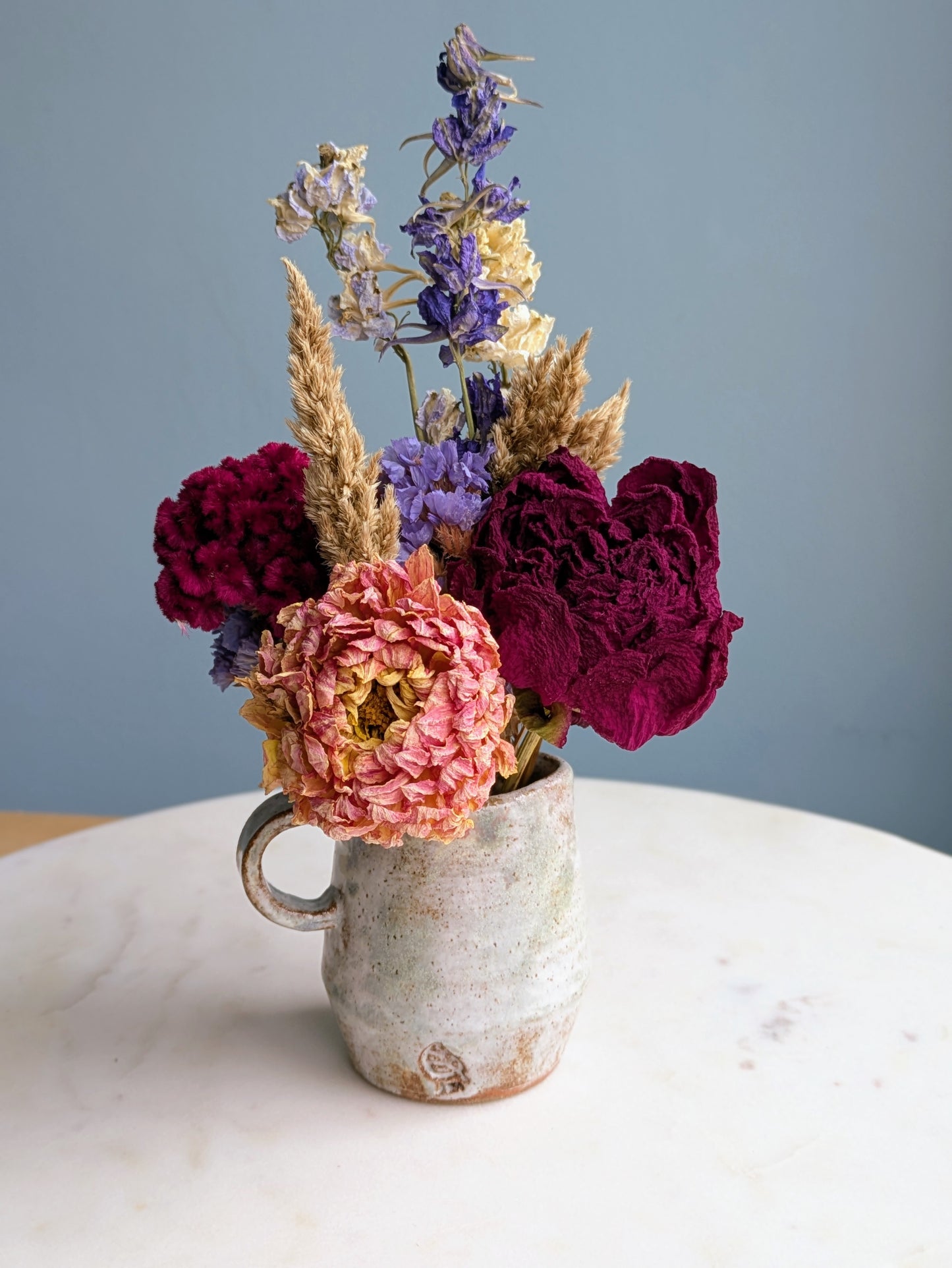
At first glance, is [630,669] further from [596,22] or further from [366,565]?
[596,22]

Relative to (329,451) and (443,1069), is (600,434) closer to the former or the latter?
→ (329,451)

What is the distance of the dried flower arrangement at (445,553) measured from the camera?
564 millimetres

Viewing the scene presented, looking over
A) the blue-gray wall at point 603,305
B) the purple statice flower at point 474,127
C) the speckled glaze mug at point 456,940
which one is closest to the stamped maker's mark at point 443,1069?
the speckled glaze mug at point 456,940

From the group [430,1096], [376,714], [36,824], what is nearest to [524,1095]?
[430,1096]

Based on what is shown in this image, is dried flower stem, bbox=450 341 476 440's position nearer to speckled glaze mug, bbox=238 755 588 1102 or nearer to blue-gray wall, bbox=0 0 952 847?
speckled glaze mug, bbox=238 755 588 1102

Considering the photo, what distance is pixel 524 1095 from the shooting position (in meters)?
0.74

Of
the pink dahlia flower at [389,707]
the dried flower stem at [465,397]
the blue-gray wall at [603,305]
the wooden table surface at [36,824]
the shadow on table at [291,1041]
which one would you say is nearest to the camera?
the pink dahlia flower at [389,707]

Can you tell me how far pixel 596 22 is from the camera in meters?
2.00

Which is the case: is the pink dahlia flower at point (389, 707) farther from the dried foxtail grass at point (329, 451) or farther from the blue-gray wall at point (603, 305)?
the blue-gray wall at point (603, 305)

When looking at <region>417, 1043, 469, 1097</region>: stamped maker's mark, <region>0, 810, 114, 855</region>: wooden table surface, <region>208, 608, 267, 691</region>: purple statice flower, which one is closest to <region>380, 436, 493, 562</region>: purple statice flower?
<region>208, 608, 267, 691</region>: purple statice flower

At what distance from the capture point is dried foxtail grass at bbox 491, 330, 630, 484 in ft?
2.10

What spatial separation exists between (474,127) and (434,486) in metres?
0.20

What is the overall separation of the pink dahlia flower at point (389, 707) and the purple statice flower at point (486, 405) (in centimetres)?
14

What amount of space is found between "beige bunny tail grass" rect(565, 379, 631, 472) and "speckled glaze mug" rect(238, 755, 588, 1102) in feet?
0.65
